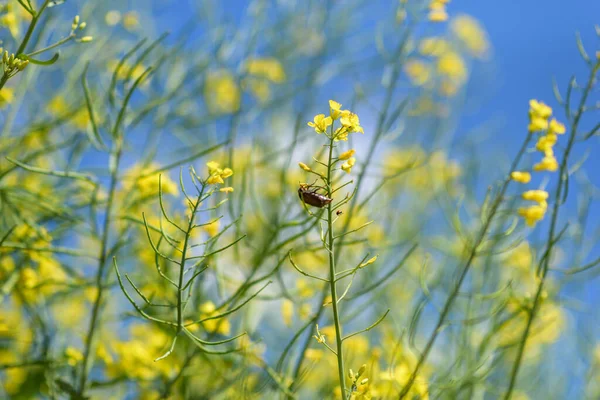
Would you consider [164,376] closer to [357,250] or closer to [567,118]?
[357,250]

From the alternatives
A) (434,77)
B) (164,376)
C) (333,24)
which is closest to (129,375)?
(164,376)

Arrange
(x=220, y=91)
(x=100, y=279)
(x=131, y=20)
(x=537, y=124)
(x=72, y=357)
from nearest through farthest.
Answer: (x=537, y=124)
(x=100, y=279)
(x=72, y=357)
(x=131, y=20)
(x=220, y=91)

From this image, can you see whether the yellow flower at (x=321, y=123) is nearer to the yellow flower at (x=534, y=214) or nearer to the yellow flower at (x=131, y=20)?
the yellow flower at (x=534, y=214)

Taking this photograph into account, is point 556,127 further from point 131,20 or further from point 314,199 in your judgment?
point 131,20

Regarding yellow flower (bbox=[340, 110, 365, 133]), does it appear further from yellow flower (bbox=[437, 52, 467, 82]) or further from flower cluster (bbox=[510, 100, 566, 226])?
yellow flower (bbox=[437, 52, 467, 82])

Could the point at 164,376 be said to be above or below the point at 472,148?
below

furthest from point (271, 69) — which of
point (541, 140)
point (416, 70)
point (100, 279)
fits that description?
point (541, 140)
